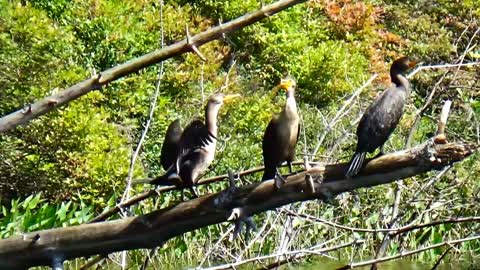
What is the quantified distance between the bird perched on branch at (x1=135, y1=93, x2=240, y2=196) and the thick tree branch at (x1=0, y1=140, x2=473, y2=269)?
855 millimetres

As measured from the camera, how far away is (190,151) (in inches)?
122

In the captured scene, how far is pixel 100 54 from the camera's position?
9.68 metres

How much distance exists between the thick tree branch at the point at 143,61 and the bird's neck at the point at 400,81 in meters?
1.76

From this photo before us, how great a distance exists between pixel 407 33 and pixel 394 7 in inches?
22.5

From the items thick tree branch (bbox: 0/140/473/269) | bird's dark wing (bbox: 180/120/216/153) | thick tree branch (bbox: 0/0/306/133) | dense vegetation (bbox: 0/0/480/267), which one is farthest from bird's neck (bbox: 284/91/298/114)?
dense vegetation (bbox: 0/0/480/267)

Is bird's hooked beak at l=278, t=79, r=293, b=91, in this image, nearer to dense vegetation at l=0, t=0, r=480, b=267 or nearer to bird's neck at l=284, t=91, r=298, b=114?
bird's neck at l=284, t=91, r=298, b=114

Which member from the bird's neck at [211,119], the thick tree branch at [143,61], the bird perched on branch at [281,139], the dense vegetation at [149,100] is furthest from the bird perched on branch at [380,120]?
the dense vegetation at [149,100]

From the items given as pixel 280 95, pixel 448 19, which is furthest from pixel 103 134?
pixel 448 19

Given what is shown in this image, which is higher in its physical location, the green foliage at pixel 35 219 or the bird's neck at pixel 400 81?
the green foliage at pixel 35 219

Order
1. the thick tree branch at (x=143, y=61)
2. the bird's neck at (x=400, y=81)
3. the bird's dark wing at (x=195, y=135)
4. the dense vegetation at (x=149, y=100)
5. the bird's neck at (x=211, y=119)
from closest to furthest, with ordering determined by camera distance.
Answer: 1. the thick tree branch at (x=143, y=61)
2. the bird's dark wing at (x=195, y=135)
3. the bird's neck at (x=211, y=119)
4. the bird's neck at (x=400, y=81)
5. the dense vegetation at (x=149, y=100)

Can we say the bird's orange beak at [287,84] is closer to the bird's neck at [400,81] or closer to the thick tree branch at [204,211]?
the bird's neck at [400,81]

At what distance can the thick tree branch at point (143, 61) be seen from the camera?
1.81 m

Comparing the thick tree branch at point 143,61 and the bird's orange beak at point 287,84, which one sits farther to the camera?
the bird's orange beak at point 287,84

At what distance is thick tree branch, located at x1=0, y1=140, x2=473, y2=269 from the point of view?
2061 millimetres
